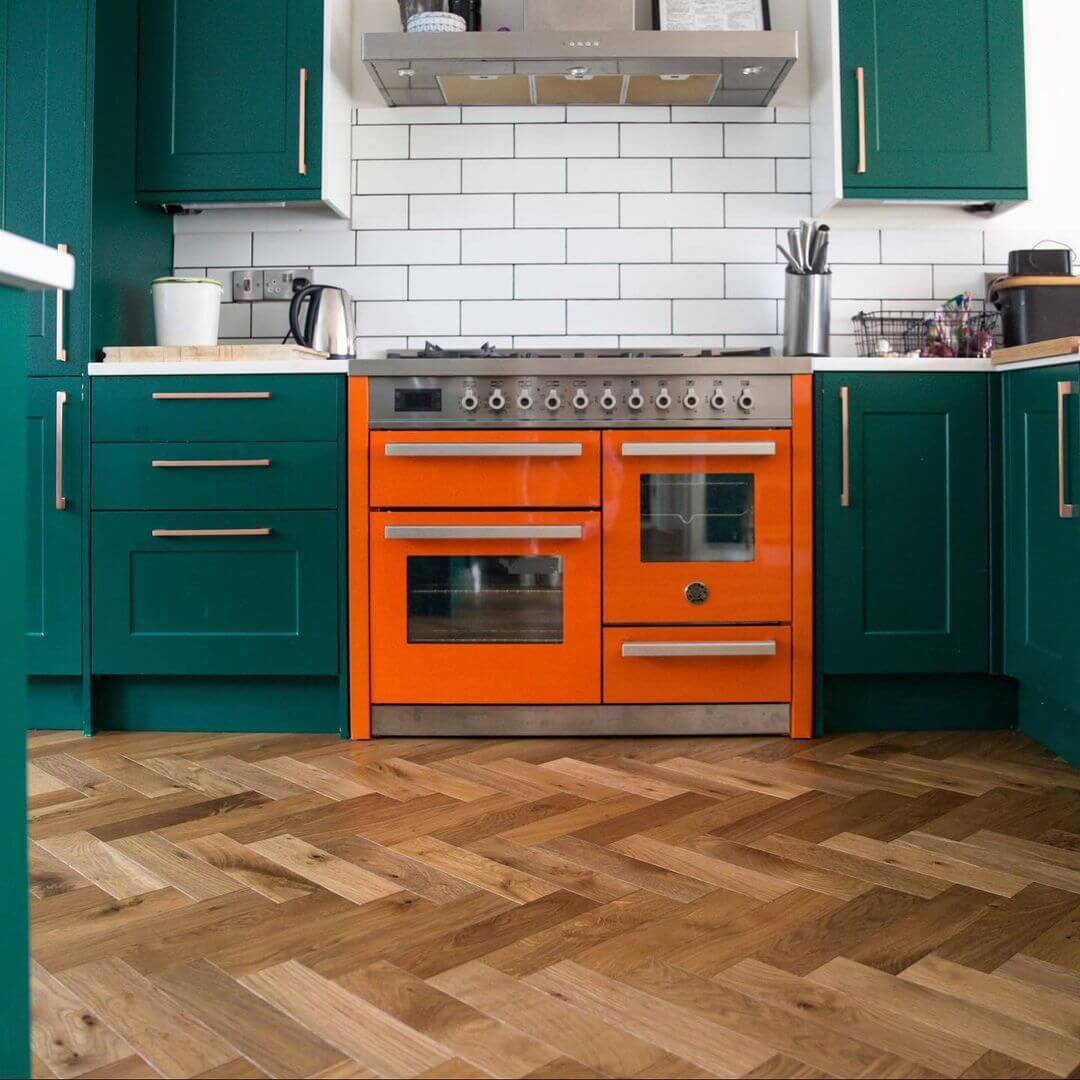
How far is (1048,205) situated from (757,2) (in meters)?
1.03

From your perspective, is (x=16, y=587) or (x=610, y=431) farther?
(x=610, y=431)

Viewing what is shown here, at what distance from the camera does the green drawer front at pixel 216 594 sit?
2.73 meters

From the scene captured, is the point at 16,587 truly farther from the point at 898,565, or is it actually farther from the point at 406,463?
the point at 898,565

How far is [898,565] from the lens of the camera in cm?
273

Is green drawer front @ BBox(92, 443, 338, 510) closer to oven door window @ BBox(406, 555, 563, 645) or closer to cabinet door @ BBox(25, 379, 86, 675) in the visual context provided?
cabinet door @ BBox(25, 379, 86, 675)

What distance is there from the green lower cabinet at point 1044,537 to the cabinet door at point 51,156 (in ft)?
7.41

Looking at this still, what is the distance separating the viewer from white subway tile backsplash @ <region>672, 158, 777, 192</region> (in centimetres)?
325

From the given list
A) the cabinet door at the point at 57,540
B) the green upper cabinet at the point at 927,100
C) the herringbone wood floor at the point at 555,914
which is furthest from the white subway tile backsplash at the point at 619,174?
the herringbone wood floor at the point at 555,914

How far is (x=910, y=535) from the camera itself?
2.73m

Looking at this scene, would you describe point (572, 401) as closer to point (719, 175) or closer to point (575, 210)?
point (575, 210)

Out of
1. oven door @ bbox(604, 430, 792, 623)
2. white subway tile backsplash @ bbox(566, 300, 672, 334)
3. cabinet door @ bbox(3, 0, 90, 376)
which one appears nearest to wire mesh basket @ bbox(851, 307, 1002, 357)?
white subway tile backsplash @ bbox(566, 300, 672, 334)

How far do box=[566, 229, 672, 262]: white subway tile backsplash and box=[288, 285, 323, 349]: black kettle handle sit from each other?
75 centimetres

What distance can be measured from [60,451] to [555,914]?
1.80 meters

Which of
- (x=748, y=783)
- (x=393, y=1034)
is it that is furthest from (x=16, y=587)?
(x=748, y=783)
